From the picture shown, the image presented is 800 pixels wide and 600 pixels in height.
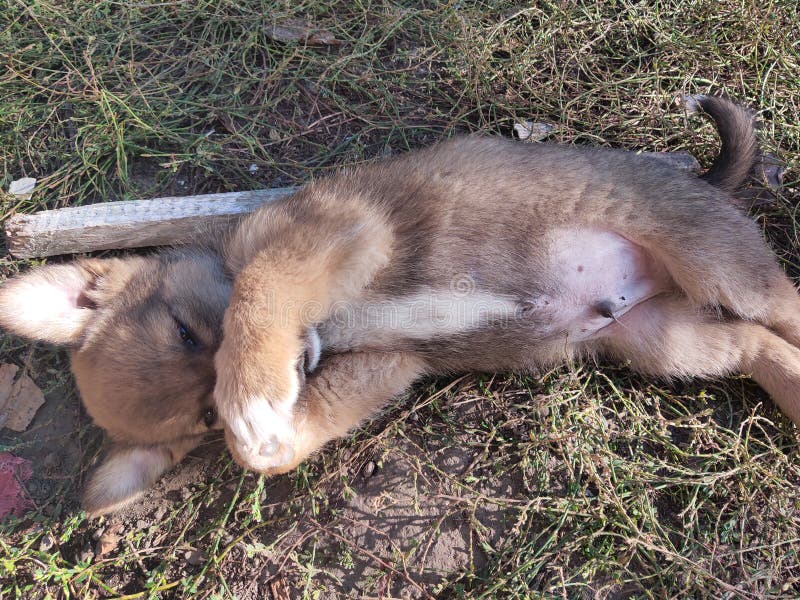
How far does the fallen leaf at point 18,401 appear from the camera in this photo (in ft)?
10.8

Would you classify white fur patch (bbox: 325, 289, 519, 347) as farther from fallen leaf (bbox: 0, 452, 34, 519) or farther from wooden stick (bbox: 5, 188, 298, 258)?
fallen leaf (bbox: 0, 452, 34, 519)

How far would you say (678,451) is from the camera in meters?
2.95

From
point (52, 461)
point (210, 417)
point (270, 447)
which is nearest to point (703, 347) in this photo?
point (270, 447)

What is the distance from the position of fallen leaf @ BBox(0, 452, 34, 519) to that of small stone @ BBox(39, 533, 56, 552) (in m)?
0.20

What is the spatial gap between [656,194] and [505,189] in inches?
28.8

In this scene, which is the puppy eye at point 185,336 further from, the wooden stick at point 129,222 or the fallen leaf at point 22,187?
the fallen leaf at point 22,187

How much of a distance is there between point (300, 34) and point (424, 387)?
260 cm

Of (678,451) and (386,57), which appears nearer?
(678,451)

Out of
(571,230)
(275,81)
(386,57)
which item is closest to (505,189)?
(571,230)

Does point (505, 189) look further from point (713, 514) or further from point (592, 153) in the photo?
point (713, 514)

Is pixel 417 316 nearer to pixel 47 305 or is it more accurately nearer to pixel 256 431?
pixel 256 431

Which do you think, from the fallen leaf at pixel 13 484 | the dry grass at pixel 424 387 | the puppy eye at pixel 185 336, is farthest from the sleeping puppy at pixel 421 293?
the fallen leaf at pixel 13 484

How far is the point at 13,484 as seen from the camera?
3170mm

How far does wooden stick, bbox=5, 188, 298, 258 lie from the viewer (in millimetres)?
3229
